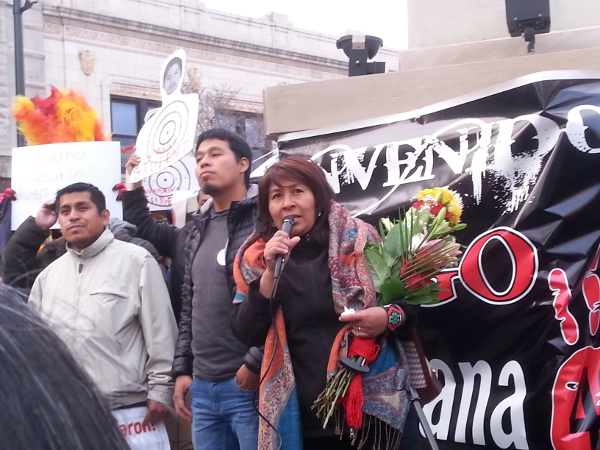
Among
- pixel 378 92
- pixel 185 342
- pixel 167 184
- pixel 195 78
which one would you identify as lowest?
pixel 185 342

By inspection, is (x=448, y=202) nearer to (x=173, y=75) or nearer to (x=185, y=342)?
(x=185, y=342)

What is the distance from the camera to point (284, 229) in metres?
2.55

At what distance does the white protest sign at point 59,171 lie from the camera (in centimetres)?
465

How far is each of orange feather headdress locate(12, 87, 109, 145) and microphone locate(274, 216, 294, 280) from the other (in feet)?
9.42

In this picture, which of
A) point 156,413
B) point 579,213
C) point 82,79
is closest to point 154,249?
point 156,413

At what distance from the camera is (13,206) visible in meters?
4.93

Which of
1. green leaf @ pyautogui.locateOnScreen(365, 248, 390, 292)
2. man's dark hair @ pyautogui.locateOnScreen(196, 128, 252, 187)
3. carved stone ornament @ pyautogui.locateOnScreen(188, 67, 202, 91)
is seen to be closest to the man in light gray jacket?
man's dark hair @ pyautogui.locateOnScreen(196, 128, 252, 187)

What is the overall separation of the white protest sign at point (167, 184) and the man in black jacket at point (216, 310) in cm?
272

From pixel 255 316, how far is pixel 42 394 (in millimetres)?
1867

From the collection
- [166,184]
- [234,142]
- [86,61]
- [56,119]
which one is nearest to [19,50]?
[166,184]

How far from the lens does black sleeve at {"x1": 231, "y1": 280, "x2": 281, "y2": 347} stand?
2.60 metres

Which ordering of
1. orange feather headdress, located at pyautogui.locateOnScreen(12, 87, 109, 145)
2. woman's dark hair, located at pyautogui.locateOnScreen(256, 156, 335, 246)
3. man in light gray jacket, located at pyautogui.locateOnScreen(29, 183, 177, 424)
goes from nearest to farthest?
woman's dark hair, located at pyautogui.locateOnScreen(256, 156, 335, 246) < man in light gray jacket, located at pyautogui.locateOnScreen(29, 183, 177, 424) < orange feather headdress, located at pyautogui.locateOnScreen(12, 87, 109, 145)

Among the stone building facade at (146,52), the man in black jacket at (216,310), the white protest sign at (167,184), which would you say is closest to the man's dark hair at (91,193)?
the man in black jacket at (216,310)

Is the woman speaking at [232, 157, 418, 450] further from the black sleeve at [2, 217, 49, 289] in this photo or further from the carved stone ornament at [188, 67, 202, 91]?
the carved stone ornament at [188, 67, 202, 91]
